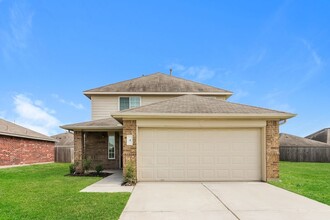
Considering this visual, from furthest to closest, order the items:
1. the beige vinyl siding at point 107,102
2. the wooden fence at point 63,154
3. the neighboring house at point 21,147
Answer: the wooden fence at point 63,154
the neighboring house at point 21,147
the beige vinyl siding at point 107,102

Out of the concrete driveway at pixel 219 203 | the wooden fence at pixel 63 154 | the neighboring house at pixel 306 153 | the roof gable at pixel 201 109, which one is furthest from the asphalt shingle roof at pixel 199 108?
the neighboring house at pixel 306 153

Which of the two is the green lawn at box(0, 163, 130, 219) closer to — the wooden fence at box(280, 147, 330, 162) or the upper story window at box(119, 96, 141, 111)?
the upper story window at box(119, 96, 141, 111)

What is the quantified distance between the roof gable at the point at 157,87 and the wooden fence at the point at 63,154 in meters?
9.59

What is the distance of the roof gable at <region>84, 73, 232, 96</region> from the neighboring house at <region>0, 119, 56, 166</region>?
6874 mm

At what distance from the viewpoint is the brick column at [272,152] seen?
10.3m

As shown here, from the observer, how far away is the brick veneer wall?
722 inches

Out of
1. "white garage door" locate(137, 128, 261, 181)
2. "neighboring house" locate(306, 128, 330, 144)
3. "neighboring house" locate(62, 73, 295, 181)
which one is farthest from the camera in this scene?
"neighboring house" locate(306, 128, 330, 144)

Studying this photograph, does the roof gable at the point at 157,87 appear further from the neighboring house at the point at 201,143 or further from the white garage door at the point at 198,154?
the white garage door at the point at 198,154

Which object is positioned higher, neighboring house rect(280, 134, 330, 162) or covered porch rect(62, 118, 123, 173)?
covered porch rect(62, 118, 123, 173)

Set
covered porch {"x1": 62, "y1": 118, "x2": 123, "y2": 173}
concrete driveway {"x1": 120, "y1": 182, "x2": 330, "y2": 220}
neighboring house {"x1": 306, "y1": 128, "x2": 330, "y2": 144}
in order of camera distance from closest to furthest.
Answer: concrete driveway {"x1": 120, "y1": 182, "x2": 330, "y2": 220}, covered porch {"x1": 62, "y1": 118, "x2": 123, "y2": 173}, neighboring house {"x1": 306, "y1": 128, "x2": 330, "y2": 144}

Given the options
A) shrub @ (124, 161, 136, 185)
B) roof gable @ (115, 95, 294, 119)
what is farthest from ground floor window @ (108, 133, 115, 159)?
shrub @ (124, 161, 136, 185)

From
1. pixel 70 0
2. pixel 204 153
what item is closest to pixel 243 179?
pixel 204 153

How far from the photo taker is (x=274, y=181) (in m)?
10.3

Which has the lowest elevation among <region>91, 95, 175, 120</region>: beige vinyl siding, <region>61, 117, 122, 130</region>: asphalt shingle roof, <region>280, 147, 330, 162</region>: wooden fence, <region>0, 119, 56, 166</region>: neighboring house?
<region>280, 147, 330, 162</region>: wooden fence
